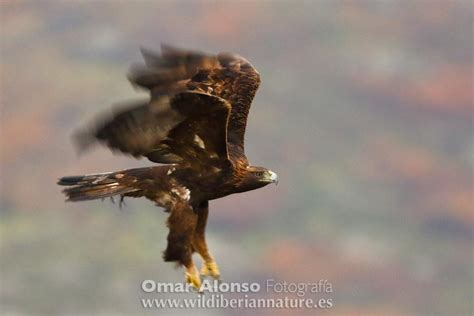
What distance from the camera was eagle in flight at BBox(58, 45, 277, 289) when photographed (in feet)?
46.9

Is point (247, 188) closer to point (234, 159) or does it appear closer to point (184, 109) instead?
point (234, 159)

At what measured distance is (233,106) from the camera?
653 inches

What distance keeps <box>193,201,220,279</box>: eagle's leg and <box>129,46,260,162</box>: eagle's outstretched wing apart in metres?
0.80

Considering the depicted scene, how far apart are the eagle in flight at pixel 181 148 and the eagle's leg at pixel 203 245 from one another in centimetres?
1

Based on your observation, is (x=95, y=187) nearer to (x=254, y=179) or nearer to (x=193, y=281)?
(x=193, y=281)

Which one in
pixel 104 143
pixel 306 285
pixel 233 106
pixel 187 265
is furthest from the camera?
pixel 306 285

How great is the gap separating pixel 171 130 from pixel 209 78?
6.56ft

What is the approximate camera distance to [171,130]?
586 inches

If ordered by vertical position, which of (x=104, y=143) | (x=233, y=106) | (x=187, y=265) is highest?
(x=233, y=106)

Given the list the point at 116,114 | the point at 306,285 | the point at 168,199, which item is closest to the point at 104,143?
the point at 116,114

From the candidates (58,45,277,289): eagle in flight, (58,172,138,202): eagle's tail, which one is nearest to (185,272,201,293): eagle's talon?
(58,45,277,289): eagle in flight

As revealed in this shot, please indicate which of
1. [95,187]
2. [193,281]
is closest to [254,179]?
[193,281]

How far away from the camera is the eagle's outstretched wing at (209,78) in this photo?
15867 mm

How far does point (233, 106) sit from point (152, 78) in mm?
1301
